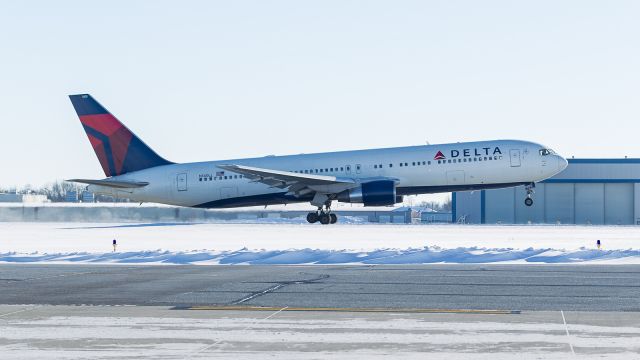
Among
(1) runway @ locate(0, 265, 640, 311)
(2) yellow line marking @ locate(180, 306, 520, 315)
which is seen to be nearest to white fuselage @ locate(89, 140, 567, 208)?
(1) runway @ locate(0, 265, 640, 311)

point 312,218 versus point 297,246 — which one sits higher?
point 312,218

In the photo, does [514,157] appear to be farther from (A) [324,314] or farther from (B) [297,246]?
(A) [324,314]

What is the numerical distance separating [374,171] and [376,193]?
1.70 m

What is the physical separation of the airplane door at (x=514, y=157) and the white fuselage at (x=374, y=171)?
5cm

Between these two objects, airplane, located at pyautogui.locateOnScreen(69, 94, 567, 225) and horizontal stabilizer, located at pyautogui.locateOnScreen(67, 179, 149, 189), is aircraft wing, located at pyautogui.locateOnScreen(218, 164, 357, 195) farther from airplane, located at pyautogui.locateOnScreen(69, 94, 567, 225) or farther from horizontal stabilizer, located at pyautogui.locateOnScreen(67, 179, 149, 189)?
horizontal stabilizer, located at pyautogui.locateOnScreen(67, 179, 149, 189)

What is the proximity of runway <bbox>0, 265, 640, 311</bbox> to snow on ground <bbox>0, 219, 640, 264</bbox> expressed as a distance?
7.77 feet

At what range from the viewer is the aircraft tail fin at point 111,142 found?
48.2 meters

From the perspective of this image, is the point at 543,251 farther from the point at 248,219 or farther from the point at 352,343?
the point at 248,219

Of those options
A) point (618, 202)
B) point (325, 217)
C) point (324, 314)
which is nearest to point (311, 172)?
point (325, 217)

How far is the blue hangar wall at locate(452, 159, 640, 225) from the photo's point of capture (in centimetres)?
6669

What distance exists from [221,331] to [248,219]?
5070cm

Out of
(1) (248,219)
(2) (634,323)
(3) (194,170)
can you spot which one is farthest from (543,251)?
(1) (248,219)

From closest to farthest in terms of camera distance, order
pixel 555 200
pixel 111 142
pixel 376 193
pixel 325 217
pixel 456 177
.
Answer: pixel 376 193, pixel 456 177, pixel 325 217, pixel 111 142, pixel 555 200

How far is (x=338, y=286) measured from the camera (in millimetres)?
17312
